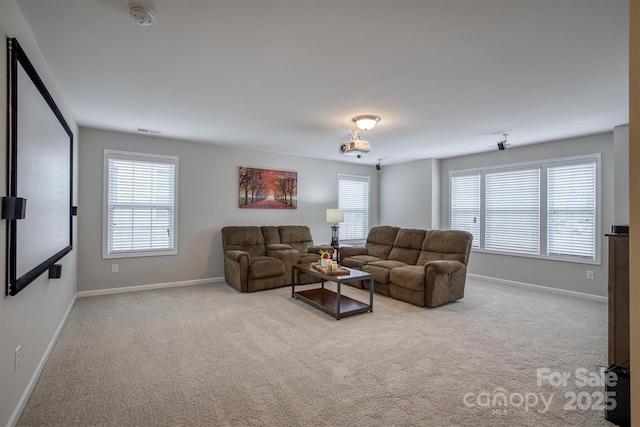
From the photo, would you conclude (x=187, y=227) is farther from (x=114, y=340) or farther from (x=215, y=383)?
(x=215, y=383)

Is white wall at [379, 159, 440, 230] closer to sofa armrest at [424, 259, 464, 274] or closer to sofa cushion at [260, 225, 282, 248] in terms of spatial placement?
sofa armrest at [424, 259, 464, 274]

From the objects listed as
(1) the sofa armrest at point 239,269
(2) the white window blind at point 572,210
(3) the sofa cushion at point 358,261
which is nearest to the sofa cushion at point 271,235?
(1) the sofa armrest at point 239,269

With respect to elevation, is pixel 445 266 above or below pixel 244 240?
below

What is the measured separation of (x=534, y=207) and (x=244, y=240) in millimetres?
4940

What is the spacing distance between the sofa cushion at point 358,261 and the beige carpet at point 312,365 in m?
1.13

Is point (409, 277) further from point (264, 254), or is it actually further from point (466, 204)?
point (466, 204)

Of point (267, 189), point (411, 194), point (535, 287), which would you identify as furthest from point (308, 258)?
point (535, 287)

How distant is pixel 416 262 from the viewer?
17.2 feet

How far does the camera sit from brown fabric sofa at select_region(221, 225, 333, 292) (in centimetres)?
496

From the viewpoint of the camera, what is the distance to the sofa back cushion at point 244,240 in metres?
5.52

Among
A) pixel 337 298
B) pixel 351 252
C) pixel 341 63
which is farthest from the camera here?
pixel 351 252

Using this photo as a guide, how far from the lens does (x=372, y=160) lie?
7.21 m

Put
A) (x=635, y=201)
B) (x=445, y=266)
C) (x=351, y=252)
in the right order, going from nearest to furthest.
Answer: (x=635, y=201) → (x=445, y=266) → (x=351, y=252)

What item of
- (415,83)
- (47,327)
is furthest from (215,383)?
(415,83)
